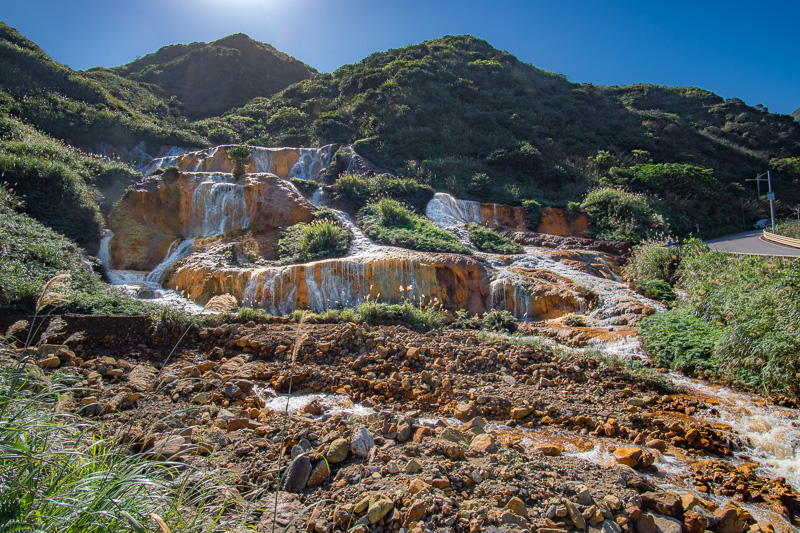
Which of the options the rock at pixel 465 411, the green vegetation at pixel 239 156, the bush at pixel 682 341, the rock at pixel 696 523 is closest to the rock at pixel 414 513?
the rock at pixel 696 523

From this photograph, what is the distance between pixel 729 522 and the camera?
2.65 metres

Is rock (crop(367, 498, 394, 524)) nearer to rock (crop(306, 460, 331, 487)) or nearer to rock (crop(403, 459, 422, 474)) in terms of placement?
rock (crop(403, 459, 422, 474))

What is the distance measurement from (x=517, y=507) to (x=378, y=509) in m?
0.89

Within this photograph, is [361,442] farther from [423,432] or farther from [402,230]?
[402,230]

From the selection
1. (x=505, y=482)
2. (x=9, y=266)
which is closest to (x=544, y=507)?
(x=505, y=482)

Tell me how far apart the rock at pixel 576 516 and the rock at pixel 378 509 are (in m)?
1.16

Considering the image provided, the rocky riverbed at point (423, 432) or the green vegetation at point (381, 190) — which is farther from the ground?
the green vegetation at point (381, 190)

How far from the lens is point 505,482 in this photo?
2787mm

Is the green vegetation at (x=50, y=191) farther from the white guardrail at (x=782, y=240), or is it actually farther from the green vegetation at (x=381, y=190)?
the white guardrail at (x=782, y=240)

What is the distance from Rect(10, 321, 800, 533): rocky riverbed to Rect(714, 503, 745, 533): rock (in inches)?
0.4

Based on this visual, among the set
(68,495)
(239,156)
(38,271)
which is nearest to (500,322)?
(68,495)

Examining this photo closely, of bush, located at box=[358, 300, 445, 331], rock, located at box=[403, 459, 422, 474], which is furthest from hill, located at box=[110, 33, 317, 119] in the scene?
rock, located at box=[403, 459, 422, 474]

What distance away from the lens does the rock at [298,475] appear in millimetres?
2727

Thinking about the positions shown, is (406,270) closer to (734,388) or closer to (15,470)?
(734,388)
